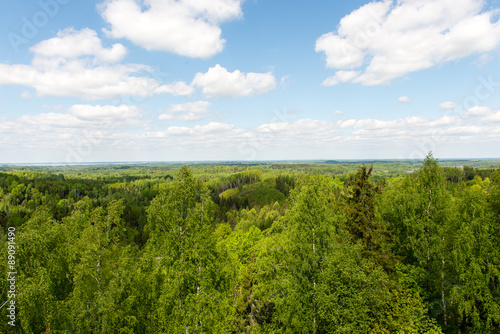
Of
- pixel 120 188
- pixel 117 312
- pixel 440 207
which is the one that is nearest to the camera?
pixel 117 312

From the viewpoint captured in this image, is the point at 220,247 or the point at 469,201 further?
the point at 469,201

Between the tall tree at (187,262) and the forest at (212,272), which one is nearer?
the tall tree at (187,262)

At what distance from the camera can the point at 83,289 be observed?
15.2 metres

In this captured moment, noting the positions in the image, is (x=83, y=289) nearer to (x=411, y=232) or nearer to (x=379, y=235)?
(x=379, y=235)

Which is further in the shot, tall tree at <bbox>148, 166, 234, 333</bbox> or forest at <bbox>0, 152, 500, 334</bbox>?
forest at <bbox>0, 152, 500, 334</bbox>

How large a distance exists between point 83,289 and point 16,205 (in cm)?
16573

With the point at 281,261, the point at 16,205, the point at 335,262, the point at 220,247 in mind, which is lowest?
the point at 16,205

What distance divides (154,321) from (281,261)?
1000 cm

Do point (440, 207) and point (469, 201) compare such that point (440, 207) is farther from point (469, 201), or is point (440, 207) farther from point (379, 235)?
point (379, 235)

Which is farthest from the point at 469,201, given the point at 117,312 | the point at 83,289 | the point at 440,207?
the point at 83,289

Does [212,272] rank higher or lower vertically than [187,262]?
lower

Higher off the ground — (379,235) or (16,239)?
(16,239)

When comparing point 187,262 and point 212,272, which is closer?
point 187,262

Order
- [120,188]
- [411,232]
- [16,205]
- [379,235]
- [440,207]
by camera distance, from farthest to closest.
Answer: [120,188] → [16,205] → [411,232] → [440,207] → [379,235]
